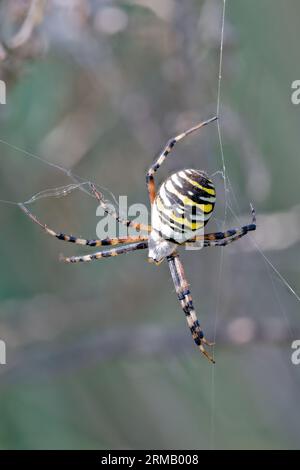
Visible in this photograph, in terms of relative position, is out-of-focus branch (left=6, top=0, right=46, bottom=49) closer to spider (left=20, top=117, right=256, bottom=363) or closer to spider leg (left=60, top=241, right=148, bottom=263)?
spider (left=20, top=117, right=256, bottom=363)

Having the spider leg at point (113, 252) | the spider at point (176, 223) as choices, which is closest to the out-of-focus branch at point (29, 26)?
the spider at point (176, 223)

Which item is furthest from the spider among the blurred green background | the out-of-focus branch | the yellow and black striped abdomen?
the out-of-focus branch

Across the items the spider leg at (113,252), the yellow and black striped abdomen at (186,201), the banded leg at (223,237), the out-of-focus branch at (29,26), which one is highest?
the out-of-focus branch at (29,26)

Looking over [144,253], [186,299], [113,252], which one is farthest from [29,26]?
[144,253]

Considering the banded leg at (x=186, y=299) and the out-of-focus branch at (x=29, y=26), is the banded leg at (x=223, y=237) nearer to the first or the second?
the banded leg at (x=186, y=299)

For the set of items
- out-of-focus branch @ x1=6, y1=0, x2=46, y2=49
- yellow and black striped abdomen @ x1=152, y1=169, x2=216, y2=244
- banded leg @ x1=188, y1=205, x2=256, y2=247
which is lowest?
yellow and black striped abdomen @ x1=152, y1=169, x2=216, y2=244

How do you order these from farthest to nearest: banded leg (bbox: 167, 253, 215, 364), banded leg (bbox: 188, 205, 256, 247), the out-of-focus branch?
banded leg (bbox: 167, 253, 215, 364)
banded leg (bbox: 188, 205, 256, 247)
the out-of-focus branch

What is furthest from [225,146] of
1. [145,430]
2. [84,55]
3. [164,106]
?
[145,430]
